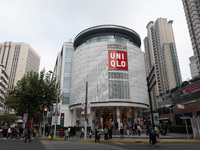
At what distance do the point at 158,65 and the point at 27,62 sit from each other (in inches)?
4279

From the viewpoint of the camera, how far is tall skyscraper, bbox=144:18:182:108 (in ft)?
379

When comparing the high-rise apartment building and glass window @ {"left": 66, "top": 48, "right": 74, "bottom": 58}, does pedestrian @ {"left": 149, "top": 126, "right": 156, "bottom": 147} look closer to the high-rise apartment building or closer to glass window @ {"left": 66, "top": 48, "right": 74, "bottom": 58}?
glass window @ {"left": 66, "top": 48, "right": 74, "bottom": 58}

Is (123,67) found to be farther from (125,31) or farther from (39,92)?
(39,92)

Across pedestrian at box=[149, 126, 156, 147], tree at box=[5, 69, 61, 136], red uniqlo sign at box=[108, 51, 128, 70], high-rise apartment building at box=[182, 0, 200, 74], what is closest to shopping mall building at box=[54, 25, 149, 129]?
red uniqlo sign at box=[108, 51, 128, 70]

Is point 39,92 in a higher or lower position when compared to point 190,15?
lower

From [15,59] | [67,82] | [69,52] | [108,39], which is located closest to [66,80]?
[67,82]

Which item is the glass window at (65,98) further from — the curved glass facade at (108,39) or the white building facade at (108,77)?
the curved glass facade at (108,39)

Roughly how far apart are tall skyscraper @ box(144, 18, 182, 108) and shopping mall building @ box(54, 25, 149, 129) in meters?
66.7

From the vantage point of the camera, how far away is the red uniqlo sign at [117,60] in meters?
46.7

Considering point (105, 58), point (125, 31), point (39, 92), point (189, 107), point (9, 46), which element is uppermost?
point (9, 46)

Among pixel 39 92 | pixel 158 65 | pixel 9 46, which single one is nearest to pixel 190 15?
pixel 158 65

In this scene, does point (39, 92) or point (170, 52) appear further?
point (170, 52)

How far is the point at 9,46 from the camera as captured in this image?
129125 millimetres

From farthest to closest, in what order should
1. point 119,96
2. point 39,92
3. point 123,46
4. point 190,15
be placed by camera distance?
point 190,15 → point 123,46 → point 119,96 → point 39,92
